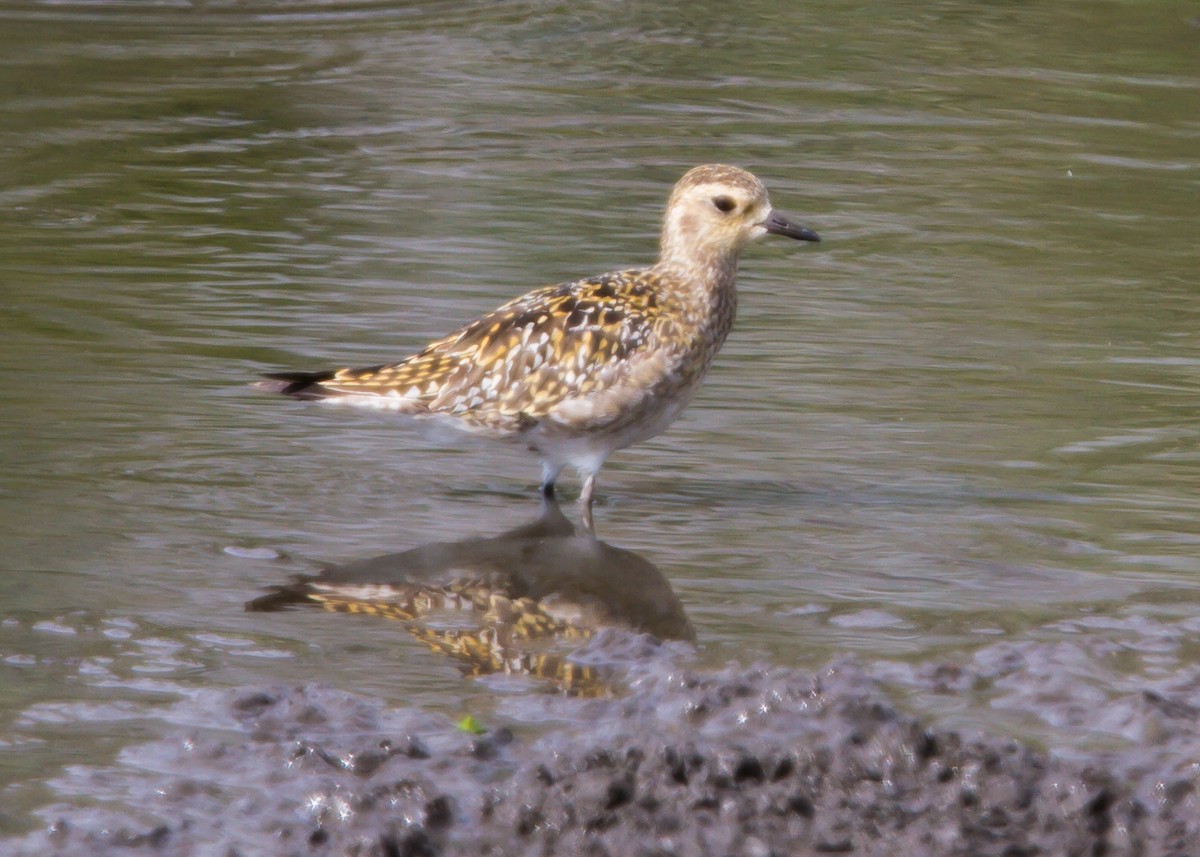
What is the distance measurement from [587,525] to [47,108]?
7704mm

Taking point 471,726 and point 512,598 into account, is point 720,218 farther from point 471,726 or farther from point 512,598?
point 471,726

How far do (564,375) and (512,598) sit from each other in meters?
1.27

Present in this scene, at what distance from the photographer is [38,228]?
36.4 ft

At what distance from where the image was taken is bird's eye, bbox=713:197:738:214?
26.8ft

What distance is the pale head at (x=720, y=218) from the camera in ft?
26.8

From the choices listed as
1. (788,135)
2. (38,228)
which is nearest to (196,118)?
(38,228)

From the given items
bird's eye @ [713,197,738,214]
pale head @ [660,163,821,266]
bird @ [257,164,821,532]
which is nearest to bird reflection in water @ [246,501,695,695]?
bird @ [257,164,821,532]

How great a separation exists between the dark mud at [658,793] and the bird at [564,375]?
2.39 m

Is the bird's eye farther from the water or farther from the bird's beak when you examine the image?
the water

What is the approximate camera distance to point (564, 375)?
7680mm

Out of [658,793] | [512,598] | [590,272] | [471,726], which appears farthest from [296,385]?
[658,793]

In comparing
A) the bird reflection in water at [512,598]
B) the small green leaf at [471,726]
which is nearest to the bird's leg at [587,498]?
the bird reflection in water at [512,598]

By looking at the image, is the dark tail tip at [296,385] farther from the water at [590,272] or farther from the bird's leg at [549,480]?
the bird's leg at [549,480]

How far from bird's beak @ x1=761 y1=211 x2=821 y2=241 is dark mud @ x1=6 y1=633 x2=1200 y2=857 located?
321 cm
